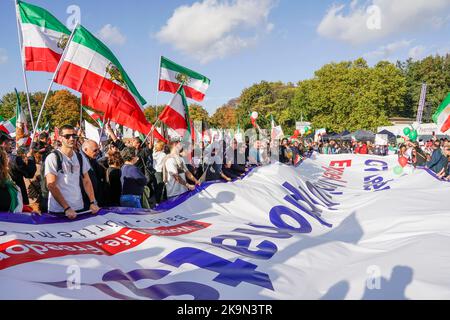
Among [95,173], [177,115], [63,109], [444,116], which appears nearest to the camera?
[95,173]

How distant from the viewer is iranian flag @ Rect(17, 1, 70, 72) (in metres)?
6.50

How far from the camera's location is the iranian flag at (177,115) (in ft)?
26.1

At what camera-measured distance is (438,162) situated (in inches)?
417

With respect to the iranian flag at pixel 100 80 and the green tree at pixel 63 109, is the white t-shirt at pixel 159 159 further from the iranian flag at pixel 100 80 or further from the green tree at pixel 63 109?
the green tree at pixel 63 109

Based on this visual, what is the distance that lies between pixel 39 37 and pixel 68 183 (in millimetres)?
3537

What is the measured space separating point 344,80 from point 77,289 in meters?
53.1

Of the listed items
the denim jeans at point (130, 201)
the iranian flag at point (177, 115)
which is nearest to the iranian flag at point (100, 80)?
the iranian flag at point (177, 115)

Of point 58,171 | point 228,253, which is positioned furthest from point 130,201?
point 228,253

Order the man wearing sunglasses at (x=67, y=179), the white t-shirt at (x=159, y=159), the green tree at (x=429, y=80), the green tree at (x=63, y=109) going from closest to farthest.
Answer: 1. the man wearing sunglasses at (x=67, y=179)
2. the white t-shirt at (x=159, y=159)
3. the green tree at (x=429, y=80)
4. the green tree at (x=63, y=109)

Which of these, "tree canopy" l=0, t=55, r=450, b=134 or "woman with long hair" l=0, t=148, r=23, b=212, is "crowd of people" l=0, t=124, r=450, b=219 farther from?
"tree canopy" l=0, t=55, r=450, b=134

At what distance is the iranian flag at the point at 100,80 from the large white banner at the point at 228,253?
2.13 meters

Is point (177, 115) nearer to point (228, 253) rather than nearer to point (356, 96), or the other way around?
point (228, 253)

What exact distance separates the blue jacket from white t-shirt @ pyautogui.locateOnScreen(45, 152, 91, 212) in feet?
32.4
